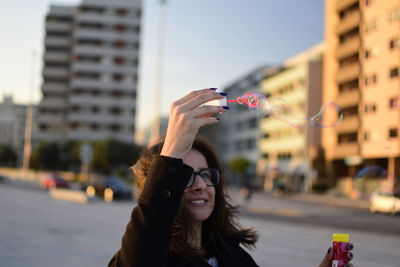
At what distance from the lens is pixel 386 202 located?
3200 cm

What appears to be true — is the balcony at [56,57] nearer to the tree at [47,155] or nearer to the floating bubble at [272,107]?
the tree at [47,155]

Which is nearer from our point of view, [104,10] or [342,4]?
[342,4]

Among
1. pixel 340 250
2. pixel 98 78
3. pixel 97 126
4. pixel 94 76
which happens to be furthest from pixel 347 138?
pixel 340 250

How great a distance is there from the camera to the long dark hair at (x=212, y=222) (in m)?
2.51

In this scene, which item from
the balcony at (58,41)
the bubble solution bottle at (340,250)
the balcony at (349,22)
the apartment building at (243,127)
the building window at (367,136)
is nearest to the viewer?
the bubble solution bottle at (340,250)

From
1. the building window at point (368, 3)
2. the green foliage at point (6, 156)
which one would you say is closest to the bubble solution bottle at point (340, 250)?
the building window at point (368, 3)

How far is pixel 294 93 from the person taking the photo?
73.9 m

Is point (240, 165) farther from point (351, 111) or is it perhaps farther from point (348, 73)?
point (348, 73)

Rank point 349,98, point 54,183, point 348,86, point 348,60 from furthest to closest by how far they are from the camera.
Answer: point 348,60 < point 348,86 < point 349,98 < point 54,183

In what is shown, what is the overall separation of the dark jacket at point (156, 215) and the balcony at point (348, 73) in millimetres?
58501

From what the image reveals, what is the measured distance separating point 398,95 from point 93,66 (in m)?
59.2

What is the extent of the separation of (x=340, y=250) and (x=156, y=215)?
2.86 feet

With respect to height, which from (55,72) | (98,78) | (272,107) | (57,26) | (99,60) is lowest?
(272,107)

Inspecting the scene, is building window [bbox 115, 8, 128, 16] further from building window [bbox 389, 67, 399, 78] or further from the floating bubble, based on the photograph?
the floating bubble
